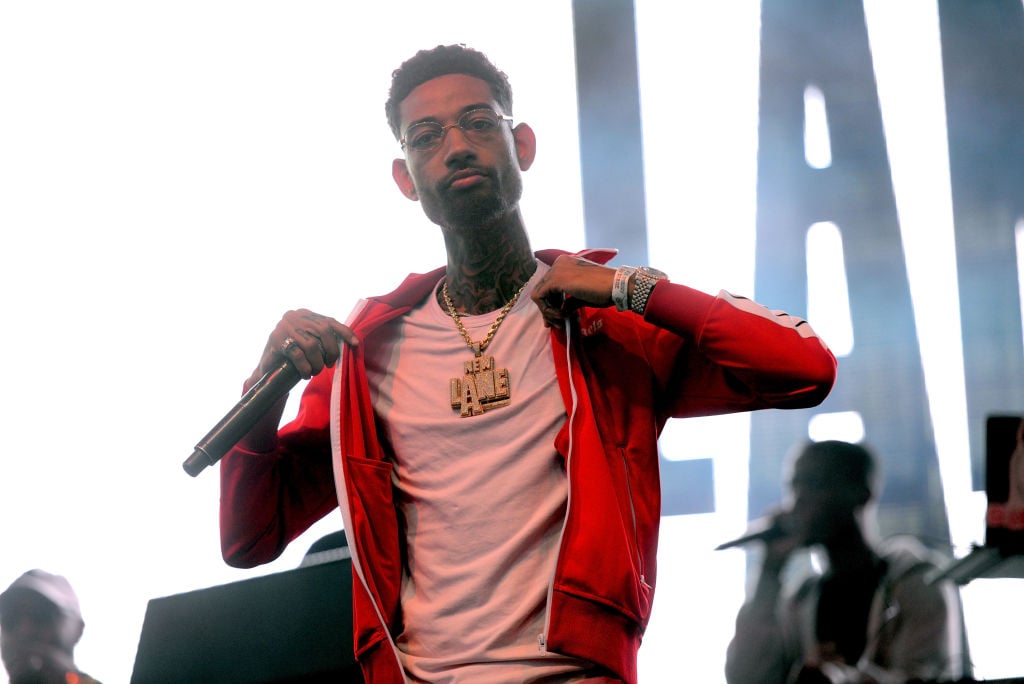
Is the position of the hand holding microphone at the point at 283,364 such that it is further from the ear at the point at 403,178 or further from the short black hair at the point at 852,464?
the short black hair at the point at 852,464

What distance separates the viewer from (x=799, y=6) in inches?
115

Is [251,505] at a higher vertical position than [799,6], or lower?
lower

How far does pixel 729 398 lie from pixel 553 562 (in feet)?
1.19

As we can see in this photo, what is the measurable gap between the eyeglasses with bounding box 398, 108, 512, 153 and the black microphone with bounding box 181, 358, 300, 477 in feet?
1.45

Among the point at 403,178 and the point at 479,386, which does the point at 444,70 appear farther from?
the point at 479,386

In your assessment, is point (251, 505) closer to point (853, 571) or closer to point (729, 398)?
point (729, 398)

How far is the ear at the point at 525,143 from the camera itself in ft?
5.87

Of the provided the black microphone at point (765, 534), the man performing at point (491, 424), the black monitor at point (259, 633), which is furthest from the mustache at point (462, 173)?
the black microphone at point (765, 534)

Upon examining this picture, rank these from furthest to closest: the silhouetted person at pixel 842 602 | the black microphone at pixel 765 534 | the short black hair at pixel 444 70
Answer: the black microphone at pixel 765 534, the silhouetted person at pixel 842 602, the short black hair at pixel 444 70

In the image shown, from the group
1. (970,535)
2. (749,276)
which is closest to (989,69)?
(749,276)

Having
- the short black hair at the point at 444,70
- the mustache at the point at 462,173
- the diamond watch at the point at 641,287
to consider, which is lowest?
the diamond watch at the point at 641,287

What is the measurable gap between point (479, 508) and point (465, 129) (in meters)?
0.61

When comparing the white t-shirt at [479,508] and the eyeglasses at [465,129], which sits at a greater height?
the eyeglasses at [465,129]

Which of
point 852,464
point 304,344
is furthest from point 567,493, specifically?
point 852,464
